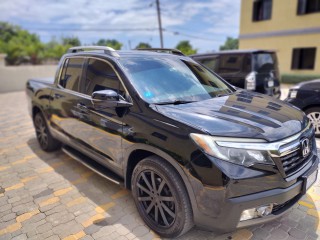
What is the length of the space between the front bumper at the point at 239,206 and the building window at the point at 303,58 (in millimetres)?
15835

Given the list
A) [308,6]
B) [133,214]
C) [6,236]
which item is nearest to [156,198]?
[133,214]

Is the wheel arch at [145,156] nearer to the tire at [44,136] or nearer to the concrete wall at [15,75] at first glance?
the tire at [44,136]

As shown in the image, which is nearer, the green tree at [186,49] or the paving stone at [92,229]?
the paving stone at [92,229]

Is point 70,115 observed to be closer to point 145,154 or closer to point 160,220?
point 145,154

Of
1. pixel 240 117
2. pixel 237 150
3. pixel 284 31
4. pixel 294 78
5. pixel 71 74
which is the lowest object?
pixel 294 78

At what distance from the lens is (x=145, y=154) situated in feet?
8.52

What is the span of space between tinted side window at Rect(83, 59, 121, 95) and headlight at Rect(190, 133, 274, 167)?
52.3 inches

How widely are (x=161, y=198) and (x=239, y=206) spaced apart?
757 mm

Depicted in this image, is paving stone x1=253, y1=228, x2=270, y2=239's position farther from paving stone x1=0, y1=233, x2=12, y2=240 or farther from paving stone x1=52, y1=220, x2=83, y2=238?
paving stone x1=0, y1=233, x2=12, y2=240

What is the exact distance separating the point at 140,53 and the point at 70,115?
4.40 ft

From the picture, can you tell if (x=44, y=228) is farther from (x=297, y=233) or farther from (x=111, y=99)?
(x=297, y=233)

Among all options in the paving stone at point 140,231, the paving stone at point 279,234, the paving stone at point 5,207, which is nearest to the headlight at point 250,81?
the paving stone at point 279,234

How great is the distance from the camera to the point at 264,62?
6402 millimetres

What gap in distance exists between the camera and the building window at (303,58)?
1530cm
